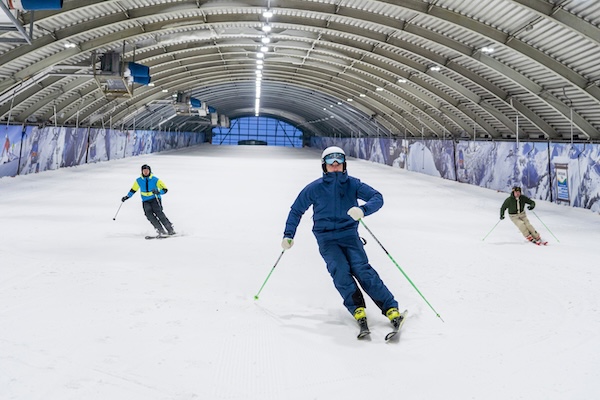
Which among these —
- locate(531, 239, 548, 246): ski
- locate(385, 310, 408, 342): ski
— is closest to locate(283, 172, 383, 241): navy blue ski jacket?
locate(385, 310, 408, 342): ski

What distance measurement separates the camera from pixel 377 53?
2233 cm

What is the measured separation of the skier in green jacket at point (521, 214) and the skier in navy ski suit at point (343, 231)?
6.43 meters

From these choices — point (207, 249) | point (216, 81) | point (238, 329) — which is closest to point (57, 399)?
point (238, 329)

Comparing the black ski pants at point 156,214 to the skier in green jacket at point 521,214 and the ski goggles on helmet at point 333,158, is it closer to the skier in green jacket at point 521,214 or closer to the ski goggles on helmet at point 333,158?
the ski goggles on helmet at point 333,158

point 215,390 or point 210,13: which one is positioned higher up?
point 210,13

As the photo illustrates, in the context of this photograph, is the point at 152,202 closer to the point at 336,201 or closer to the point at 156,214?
the point at 156,214

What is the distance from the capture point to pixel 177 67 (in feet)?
90.3

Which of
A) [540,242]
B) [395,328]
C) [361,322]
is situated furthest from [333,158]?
[540,242]

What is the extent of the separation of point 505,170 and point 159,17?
16.0m

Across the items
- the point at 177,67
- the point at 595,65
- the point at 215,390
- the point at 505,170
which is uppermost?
the point at 177,67

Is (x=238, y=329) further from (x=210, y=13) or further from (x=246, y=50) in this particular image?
(x=246, y=50)

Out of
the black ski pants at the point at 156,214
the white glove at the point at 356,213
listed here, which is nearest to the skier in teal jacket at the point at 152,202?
the black ski pants at the point at 156,214

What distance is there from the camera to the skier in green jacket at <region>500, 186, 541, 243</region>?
1023 centimetres

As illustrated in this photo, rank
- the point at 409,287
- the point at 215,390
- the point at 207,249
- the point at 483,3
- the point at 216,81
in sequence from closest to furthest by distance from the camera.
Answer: the point at 215,390 → the point at 409,287 → the point at 207,249 → the point at 483,3 → the point at 216,81
